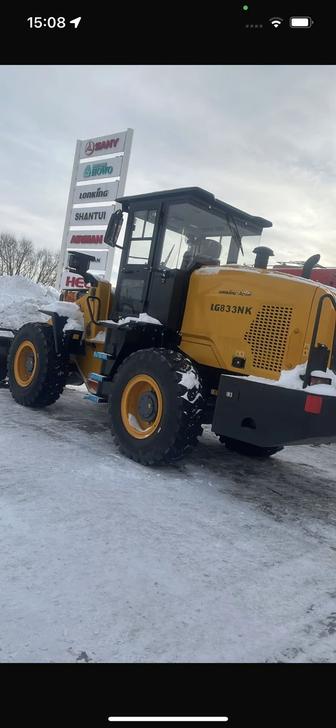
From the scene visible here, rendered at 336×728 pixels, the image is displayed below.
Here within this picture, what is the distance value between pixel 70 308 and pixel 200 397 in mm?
2852

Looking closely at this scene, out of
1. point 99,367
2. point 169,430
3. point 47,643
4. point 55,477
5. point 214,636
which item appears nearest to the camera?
point 47,643

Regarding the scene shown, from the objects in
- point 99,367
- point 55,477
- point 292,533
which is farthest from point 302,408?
point 99,367

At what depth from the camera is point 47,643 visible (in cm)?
213

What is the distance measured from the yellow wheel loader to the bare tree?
44.7 meters

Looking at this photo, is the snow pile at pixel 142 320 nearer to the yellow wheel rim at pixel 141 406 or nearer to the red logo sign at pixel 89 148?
the yellow wheel rim at pixel 141 406

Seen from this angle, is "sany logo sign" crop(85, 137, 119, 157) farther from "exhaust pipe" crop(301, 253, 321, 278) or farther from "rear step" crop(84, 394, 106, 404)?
"exhaust pipe" crop(301, 253, 321, 278)

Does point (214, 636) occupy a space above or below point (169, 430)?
below

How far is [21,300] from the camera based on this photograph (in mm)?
13070

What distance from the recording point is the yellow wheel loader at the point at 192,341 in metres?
4.50

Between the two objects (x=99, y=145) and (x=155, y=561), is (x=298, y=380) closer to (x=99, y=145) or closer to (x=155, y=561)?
(x=155, y=561)

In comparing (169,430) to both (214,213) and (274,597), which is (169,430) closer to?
(274,597)
